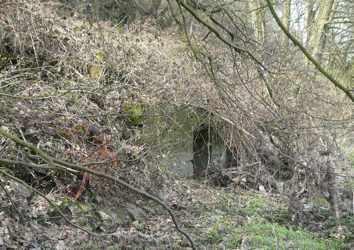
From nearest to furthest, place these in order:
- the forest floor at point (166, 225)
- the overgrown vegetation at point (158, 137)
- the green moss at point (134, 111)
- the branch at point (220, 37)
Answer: the branch at point (220, 37) < the overgrown vegetation at point (158, 137) < the forest floor at point (166, 225) < the green moss at point (134, 111)

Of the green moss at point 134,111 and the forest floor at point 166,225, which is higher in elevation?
the green moss at point 134,111

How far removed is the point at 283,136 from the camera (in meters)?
5.33

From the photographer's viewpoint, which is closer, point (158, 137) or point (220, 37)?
point (220, 37)

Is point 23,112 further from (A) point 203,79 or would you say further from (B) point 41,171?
(A) point 203,79

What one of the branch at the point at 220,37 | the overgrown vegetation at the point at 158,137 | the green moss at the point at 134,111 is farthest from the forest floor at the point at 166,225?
the branch at the point at 220,37

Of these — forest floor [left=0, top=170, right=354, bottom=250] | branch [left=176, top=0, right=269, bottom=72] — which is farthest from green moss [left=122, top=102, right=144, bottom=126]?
branch [left=176, top=0, right=269, bottom=72]

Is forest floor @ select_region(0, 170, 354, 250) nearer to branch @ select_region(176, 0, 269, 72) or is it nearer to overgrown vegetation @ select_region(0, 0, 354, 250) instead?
overgrown vegetation @ select_region(0, 0, 354, 250)

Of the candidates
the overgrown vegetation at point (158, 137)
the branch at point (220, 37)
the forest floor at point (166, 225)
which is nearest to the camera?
the branch at point (220, 37)

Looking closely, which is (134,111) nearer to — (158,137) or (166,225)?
(158,137)

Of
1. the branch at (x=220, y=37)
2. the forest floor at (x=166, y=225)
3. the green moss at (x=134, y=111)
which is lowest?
the forest floor at (x=166, y=225)

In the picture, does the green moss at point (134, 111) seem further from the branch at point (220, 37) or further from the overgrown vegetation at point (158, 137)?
the branch at point (220, 37)

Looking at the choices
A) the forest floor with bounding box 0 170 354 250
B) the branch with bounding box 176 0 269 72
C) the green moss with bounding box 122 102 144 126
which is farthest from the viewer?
the green moss with bounding box 122 102 144 126

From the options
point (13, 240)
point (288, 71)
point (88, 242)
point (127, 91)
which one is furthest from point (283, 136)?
point (127, 91)

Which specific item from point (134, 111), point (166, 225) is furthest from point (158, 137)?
point (166, 225)
